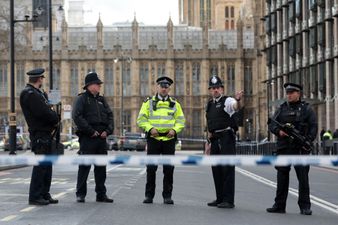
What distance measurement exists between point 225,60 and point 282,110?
8507 cm

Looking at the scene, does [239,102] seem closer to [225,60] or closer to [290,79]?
[290,79]

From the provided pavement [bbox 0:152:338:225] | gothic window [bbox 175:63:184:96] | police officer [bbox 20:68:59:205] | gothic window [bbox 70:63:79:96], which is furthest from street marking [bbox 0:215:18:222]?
gothic window [bbox 70:63:79:96]

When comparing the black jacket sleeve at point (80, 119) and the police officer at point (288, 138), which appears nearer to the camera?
the police officer at point (288, 138)

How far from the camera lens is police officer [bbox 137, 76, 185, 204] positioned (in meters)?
12.8

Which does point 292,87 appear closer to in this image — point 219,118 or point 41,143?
point 219,118

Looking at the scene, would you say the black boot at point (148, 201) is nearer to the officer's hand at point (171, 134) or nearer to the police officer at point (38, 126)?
the officer's hand at point (171, 134)

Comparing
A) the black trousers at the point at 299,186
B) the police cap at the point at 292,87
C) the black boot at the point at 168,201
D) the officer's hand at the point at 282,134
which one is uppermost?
the police cap at the point at 292,87

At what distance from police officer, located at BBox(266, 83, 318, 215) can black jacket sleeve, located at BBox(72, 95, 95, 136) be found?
259 cm

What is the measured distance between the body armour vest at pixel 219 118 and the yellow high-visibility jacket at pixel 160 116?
18.2 inches

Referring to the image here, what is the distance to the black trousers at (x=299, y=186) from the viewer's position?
11656mm

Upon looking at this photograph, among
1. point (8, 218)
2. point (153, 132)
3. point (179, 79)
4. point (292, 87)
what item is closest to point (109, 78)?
point (179, 79)

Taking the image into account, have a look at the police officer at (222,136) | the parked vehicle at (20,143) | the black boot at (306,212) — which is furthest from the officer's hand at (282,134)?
the parked vehicle at (20,143)

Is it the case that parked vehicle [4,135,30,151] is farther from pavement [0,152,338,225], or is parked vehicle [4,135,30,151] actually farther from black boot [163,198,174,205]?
black boot [163,198,174,205]

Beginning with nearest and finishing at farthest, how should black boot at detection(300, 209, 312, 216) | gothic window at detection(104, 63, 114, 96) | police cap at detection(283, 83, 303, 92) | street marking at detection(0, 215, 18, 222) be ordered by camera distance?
1. street marking at detection(0, 215, 18, 222)
2. black boot at detection(300, 209, 312, 216)
3. police cap at detection(283, 83, 303, 92)
4. gothic window at detection(104, 63, 114, 96)
